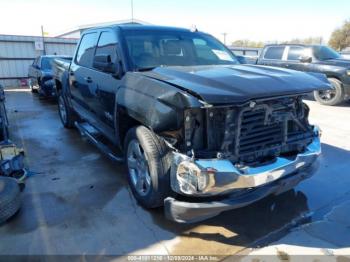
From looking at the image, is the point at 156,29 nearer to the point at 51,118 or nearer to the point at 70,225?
the point at 70,225

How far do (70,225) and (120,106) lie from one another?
1.35 m

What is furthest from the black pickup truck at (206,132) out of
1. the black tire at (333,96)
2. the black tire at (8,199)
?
the black tire at (333,96)

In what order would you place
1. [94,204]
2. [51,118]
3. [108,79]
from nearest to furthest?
[94,204] → [108,79] → [51,118]

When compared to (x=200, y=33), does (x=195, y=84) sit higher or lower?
lower

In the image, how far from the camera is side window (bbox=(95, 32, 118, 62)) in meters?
4.01

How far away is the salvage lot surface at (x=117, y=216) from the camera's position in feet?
9.67

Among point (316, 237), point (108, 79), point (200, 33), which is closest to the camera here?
point (316, 237)

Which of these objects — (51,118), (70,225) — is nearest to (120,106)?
(70,225)

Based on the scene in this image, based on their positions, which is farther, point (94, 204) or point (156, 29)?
point (156, 29)

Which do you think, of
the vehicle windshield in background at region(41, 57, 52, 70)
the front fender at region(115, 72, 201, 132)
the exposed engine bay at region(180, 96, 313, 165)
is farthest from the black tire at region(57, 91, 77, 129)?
the vehicle windshield in background at region(41, 57, 52, 70)

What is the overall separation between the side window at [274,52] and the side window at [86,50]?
7.28 metres

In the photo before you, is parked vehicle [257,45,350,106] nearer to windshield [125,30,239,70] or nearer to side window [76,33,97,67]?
windshield [125,30,239,70]

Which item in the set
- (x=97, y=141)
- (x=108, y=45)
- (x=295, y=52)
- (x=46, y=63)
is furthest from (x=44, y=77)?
(x=295, y=52)

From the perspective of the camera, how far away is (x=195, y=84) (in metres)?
2.78
